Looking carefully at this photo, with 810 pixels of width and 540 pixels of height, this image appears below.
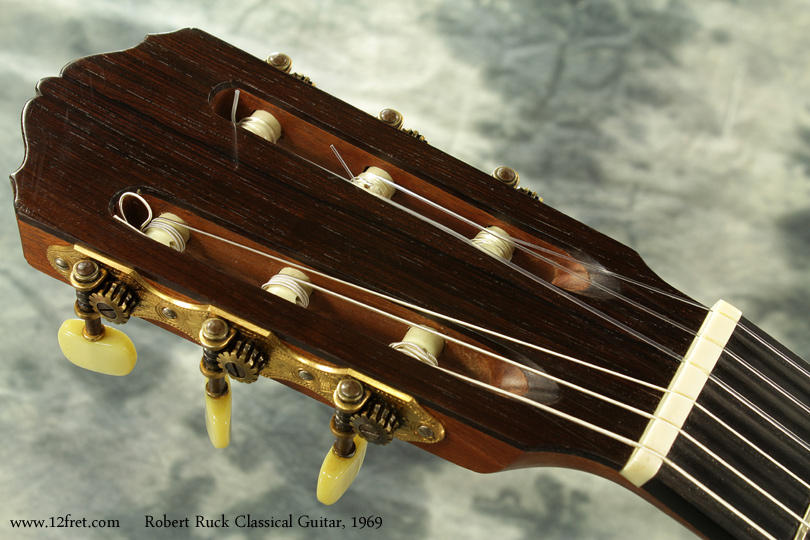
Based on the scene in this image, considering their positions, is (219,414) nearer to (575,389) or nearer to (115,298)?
(115,298)

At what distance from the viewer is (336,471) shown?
106 cm

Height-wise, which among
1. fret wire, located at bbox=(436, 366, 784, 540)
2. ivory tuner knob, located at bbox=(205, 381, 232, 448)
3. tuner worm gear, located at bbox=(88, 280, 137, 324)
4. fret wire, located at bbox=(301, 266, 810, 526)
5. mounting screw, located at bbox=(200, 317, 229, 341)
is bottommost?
ivory tuner knob, located at bbox=(205, 381, 232, 448)

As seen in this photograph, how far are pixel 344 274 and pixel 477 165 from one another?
2.74ft

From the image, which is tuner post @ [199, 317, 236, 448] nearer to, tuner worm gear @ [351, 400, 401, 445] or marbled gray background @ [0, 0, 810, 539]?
tuner worm gear @ [351, 400, 401, 445]

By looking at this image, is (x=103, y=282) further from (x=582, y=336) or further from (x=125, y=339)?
(x=582, y=336)

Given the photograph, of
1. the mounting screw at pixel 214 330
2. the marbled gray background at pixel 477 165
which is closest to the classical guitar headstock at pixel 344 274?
the mounting screw at pixel 214 330

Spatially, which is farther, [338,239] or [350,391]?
[338,239]

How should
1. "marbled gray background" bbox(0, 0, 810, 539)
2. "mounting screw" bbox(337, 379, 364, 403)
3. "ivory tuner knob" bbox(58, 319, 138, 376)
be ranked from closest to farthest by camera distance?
"mounting screw" bbox(337, 379, 364, 403) < "ivory tuner knob" bbox(58, 319, 138, 376) < "marbled gray background" bbox(0, 0, 810, 539)

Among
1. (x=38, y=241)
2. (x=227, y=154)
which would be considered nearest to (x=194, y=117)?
(x=227, y=154)

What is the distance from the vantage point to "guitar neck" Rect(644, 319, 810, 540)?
95 cm

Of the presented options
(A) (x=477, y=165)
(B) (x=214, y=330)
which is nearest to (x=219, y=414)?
(B) (x=214, y=330)

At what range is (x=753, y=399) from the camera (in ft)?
3.42

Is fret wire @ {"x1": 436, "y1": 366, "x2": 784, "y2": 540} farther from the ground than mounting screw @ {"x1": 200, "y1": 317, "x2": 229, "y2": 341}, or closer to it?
farther from the ground

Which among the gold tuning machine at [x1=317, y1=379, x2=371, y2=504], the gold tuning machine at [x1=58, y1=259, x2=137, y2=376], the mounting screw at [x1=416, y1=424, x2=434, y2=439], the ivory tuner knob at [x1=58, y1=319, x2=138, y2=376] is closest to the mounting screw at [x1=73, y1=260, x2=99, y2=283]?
the gold tuning machine at [x1=58, y1=259, x2=137, y2=376]
